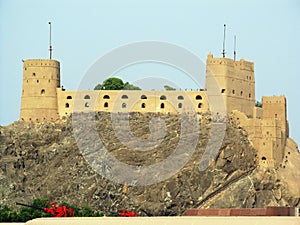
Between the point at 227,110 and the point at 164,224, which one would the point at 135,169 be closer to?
the point at 227,110

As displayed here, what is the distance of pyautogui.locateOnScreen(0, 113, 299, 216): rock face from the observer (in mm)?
133125

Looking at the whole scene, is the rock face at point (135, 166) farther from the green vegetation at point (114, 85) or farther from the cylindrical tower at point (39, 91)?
the green vegetation at point (114, 85)

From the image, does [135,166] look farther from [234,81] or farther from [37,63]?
[37,63]

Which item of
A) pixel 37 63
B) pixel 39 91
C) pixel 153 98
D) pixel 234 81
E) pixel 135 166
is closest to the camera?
pixel 135 166

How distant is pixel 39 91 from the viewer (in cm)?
13975

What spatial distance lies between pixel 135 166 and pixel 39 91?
15.1 metres

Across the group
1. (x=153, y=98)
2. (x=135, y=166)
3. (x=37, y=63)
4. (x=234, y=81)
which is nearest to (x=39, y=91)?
(x=37, y=63)

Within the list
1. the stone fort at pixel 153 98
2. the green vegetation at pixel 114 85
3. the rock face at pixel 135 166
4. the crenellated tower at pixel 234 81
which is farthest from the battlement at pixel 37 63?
the crenellated tower at pixel 234 81

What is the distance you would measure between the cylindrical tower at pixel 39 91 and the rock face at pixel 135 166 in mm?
1309

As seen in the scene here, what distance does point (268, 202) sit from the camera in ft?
433

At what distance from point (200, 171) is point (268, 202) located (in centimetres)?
879

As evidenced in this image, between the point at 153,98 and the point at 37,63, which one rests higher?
the point at 37,63

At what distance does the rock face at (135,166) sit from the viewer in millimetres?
Answer: 133125

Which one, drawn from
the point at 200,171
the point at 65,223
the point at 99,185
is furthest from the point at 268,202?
the point at 65,223
